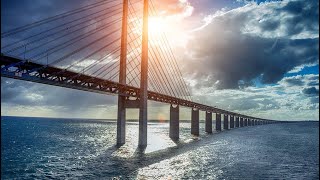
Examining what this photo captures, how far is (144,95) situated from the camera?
56656 mm

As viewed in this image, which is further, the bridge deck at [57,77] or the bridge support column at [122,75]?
the bridge support column at [122,75]

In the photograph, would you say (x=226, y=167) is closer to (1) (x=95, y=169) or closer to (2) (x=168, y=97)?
(1) (x=95, y=169)

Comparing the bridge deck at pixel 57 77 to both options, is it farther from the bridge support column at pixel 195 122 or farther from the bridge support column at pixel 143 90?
the bridge support column at pixel 195 122

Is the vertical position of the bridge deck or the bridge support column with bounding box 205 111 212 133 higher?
the bridge deck

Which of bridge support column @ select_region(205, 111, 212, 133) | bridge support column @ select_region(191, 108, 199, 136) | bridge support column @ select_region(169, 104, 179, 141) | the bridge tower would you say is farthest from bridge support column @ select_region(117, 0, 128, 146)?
bridge support column @ select_region(205, 111, 212, 133)

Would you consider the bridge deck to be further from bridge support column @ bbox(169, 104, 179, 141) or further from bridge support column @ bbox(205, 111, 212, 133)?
bridge support column @ bbox(205, 111, 212, 133)

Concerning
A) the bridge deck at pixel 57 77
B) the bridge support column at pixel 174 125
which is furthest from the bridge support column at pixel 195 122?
the bridge deck at pixel 57 77

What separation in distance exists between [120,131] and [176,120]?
79.0 ft

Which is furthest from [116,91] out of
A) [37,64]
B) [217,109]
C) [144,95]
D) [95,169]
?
[217,109]

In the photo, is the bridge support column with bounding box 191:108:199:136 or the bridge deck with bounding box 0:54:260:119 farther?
the bridge support column with bounding box 191:108:199:136

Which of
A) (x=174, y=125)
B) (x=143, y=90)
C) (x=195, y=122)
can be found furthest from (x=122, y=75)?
(x=195, y=122)

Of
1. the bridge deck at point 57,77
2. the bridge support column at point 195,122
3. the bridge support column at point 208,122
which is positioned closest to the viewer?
the bridge deck at point 57,77

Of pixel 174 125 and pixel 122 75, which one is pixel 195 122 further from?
pixel 122 75

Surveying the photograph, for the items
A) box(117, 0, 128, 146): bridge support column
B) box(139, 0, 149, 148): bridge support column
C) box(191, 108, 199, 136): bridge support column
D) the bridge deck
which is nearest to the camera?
the bridge deck
